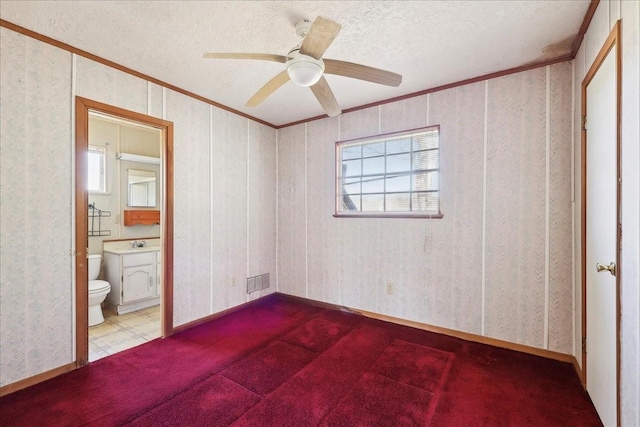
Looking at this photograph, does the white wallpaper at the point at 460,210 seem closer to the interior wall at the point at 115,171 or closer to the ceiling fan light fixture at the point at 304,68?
the ceiling fan light fixture at the point at 304,68

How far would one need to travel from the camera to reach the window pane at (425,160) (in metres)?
3.01

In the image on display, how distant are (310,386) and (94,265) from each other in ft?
10.1

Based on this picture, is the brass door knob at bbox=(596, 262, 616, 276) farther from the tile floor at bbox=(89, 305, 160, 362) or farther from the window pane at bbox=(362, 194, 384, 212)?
the tile floor at bbox=(89, 305, 160, 362)

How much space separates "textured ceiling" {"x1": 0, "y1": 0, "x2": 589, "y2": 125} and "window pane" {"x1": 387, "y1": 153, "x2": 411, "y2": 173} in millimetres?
817

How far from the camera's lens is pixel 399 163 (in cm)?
324

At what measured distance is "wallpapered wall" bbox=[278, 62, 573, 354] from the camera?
2.40m

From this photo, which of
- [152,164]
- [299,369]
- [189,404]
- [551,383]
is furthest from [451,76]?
[152,164]

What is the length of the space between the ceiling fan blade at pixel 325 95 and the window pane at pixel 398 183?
1247 mm

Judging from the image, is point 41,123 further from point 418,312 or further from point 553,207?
point 553,207

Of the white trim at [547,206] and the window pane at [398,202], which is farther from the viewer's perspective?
the window pane at [398,202]

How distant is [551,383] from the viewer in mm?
2064

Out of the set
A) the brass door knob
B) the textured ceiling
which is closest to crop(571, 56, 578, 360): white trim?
the textured ceiling

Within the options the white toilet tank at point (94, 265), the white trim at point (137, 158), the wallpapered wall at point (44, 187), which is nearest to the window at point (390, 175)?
the wallpapered wall at point (44, 187)

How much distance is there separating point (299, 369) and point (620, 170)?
2406mm
